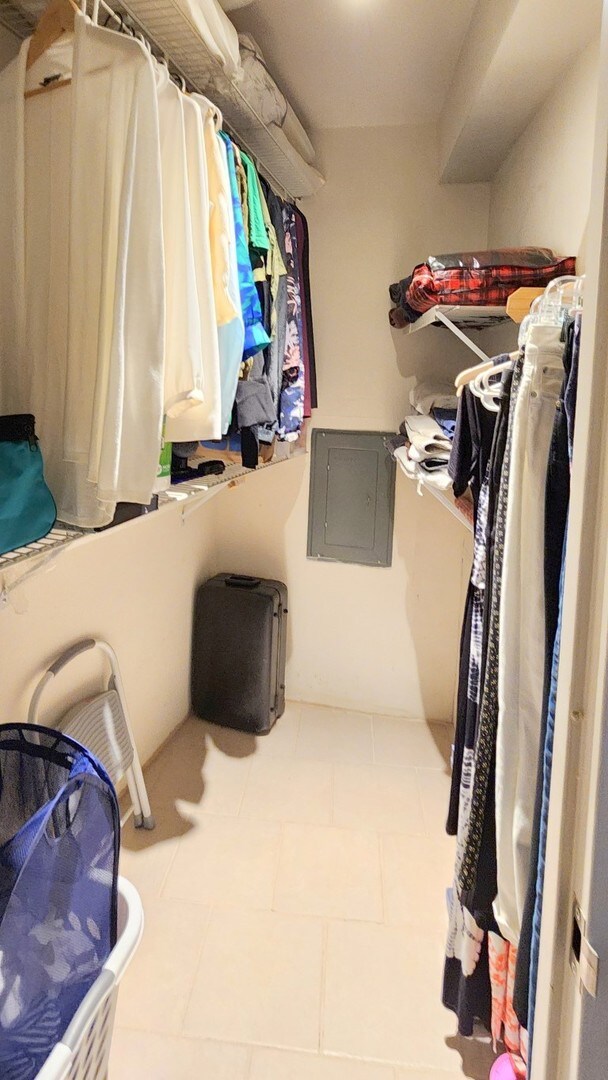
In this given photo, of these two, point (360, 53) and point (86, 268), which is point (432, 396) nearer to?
point (360, 53)

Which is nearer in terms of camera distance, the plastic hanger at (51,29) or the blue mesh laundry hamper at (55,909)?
the blue mesh laundry hamper at (55,909)

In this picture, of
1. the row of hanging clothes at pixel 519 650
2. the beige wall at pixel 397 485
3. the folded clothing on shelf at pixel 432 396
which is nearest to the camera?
the row of hanging clothes at pixel 519 650

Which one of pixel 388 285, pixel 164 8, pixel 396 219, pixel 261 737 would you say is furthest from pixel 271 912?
pixel 396 219

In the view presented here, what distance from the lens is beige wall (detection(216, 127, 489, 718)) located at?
2469 mm

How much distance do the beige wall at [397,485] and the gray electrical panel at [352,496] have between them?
0.05 metres

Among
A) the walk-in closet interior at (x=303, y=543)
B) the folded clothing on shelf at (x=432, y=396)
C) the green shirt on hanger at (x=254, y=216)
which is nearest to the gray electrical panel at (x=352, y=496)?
the walk-in closet interior at (x=303, y=543)

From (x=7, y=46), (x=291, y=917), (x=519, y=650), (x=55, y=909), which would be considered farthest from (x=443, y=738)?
(x=7, y=46)

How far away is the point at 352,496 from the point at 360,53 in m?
1.66

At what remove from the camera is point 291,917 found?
1625mm

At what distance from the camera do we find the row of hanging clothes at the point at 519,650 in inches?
32.0

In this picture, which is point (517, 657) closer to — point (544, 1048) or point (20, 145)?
point (544, 1048)

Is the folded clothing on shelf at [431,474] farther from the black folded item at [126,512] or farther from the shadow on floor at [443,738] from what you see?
the shadow on floor at [443,738]

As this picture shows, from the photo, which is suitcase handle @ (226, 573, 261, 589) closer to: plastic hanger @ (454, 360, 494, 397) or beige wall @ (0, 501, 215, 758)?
beige wall @ (0, 501, 215, 758)

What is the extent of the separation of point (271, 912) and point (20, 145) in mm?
1936
